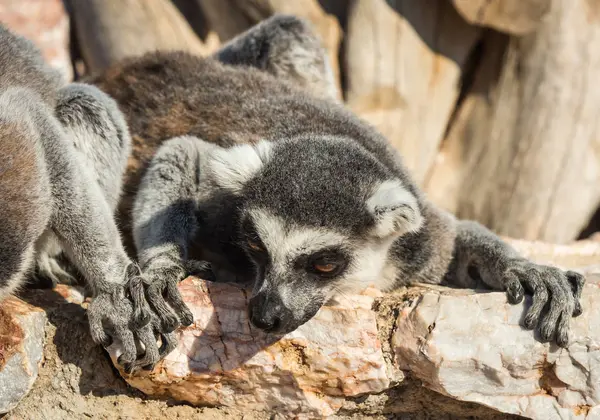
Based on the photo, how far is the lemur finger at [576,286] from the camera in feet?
16.2

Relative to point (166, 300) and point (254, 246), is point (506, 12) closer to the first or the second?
point (254, 246)

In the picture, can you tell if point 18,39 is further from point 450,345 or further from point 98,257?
point 450,345

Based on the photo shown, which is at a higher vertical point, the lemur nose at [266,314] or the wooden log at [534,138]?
the lemur nose at [266,314]

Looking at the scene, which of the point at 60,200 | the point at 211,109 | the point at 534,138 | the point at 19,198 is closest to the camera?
the point at 19,198

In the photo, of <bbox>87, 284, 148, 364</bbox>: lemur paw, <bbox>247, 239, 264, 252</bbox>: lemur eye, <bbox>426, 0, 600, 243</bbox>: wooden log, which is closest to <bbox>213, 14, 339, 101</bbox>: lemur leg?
<bbox>426, 0, 600, 243</bbox>: wooden log

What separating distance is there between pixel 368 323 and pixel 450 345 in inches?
21.7

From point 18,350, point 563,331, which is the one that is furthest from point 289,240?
point 563,331

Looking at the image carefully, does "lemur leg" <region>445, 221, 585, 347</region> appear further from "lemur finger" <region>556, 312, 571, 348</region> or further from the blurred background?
the blurred background

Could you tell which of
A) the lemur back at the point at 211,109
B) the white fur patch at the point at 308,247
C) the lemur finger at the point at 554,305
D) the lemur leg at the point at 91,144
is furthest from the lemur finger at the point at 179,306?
the lemur finger at the point at 554,305

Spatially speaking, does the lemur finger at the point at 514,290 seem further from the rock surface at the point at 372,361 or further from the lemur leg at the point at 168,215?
the lemur leg at the point at 168,215

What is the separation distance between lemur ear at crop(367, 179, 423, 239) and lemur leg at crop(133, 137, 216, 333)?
4.26ft

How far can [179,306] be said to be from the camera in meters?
4.62

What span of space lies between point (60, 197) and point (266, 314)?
1539 millimetres

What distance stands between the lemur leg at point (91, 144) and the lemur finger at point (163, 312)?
3.66 feet
